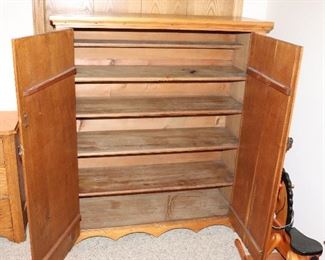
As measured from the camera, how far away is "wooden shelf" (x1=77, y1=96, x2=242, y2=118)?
2.10 metres

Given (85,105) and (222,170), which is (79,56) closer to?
(85,105)

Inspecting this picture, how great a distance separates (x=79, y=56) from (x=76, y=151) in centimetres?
62

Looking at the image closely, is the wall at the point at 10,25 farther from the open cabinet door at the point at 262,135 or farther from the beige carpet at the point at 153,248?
the open cabinet door at the point at 262,135

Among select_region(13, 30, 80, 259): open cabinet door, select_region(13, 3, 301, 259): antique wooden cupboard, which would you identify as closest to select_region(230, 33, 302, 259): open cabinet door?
select_region(13, 3, 301, 259): antique wooden cupboard

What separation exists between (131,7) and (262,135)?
3.76 ft

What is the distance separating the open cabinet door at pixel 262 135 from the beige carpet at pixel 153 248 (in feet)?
0.54

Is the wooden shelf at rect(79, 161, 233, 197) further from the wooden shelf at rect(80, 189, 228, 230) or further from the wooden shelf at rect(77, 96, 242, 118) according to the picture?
the wooden shelf at rect(77, 96, 242, 118)

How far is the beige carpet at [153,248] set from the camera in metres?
2.18

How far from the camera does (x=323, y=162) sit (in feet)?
6.33

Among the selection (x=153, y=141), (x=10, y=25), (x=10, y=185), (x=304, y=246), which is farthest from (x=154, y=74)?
(x=304, y=246)

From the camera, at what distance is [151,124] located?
2518 millimetres

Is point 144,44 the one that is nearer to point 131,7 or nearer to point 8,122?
point 131,7

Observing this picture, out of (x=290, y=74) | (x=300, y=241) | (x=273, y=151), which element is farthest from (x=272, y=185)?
(x=290, y=74)

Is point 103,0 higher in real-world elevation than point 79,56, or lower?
higher
